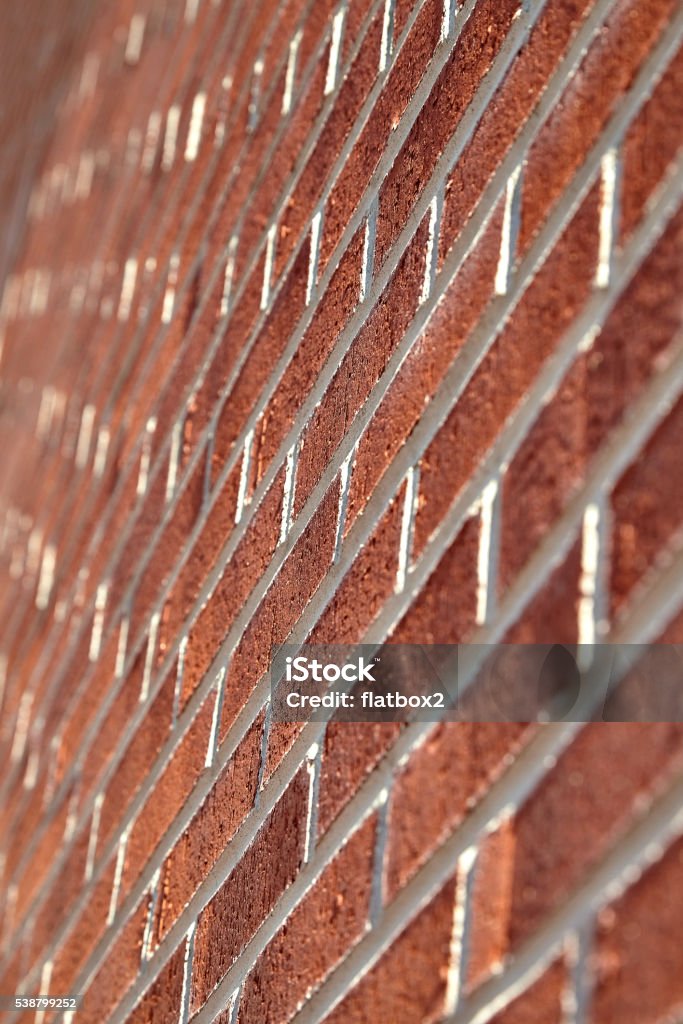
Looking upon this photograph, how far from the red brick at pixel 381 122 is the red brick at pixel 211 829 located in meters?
0.38

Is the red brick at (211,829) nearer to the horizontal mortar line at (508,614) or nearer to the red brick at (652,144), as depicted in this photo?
the horizontal mortar line at (508,614)

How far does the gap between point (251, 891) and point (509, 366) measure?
1.34 ft

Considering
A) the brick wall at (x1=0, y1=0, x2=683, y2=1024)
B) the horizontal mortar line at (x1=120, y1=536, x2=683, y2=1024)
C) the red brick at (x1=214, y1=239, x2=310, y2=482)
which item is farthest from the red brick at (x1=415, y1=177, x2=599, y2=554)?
the red brick at (x1=214, y1=239, x2=310, y2=482)

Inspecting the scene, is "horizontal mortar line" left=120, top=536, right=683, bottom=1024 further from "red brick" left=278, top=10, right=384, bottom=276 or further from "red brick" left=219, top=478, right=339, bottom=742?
"red brick" left=278, top=10, right=384, bottom=276

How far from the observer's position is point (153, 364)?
134 cm

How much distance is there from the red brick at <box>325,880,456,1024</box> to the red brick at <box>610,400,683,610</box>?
6.9 inches

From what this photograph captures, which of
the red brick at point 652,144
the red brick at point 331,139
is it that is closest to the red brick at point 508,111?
the red brick at point 652,144

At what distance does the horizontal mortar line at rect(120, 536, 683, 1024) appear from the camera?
48cm

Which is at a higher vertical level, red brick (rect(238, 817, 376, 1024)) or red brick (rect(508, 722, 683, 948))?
red brick (rect(508, 722, 683, 948))

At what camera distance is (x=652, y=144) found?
0.50 m

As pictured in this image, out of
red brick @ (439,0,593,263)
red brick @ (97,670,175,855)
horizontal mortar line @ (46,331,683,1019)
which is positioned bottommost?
red brick @ (97,670,175,855)

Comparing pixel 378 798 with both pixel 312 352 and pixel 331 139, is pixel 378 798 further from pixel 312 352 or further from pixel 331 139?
pixel 331 139

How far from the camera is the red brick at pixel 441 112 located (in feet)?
2.23

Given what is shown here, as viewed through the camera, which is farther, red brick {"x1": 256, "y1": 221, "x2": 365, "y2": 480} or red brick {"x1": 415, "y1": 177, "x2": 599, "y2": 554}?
red brick {"x1": 256, "y1": 221, "x2": 365, "y2": 480}
